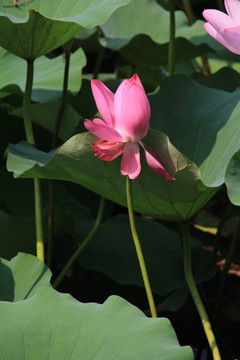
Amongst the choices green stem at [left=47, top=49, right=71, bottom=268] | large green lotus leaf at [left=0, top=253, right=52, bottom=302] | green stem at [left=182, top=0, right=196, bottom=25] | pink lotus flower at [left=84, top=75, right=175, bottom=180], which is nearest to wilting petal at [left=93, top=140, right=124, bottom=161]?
pink lotus flower at [left=84, top=75, right=175, bottom=180]

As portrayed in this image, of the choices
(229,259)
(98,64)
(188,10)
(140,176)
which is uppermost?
(140,176)

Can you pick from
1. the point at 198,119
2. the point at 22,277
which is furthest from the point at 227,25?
the point at 22,277

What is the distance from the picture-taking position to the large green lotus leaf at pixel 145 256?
1590 mm

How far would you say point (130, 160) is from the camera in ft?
3.23

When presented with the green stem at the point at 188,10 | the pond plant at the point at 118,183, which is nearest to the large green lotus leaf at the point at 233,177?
the pond plant at the point at 118,183

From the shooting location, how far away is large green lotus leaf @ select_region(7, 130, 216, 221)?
1.06 m

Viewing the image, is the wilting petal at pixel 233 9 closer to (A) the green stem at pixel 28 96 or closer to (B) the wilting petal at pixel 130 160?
(B) the wilting petal at pixel 130 160

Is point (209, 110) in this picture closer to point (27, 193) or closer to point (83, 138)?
point (83, 138)

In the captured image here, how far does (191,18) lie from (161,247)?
902 mm

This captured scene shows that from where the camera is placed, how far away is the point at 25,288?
3.76 feet

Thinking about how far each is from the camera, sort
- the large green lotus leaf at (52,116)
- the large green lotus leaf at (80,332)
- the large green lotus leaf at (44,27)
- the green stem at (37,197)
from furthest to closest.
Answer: the large green lotus leaf at (52,116)
the green stem at (37,197)
the large green lotus leaf at (44,27)
the large green lotus leaf at (80,332)

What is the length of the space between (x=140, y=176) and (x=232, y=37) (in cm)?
32

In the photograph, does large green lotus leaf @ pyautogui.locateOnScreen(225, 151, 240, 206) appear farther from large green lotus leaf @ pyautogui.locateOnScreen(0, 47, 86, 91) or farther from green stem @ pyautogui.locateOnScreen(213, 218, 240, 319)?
large green lotus leaf @ pyautogui.locateOnScreen(0, 47, 86, 91)

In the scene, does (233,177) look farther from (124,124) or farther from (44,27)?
(44,27)
